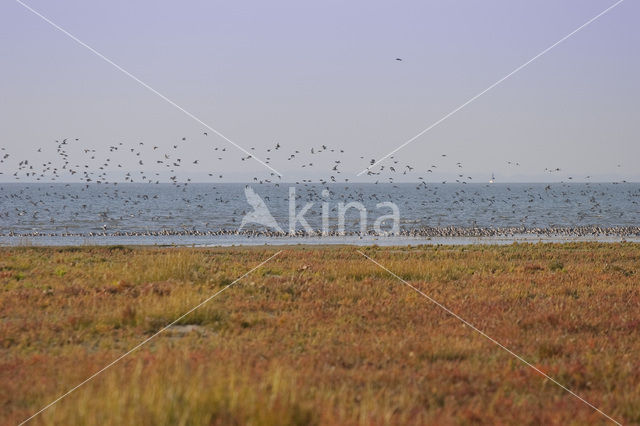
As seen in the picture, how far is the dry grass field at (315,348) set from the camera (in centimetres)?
725

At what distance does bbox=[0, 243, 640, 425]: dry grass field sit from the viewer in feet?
23.8

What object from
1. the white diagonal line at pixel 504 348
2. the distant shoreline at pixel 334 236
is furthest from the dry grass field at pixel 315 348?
the distant shoreline at pixel 334 236

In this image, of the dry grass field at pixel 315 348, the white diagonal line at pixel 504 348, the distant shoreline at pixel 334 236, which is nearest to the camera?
the dry grass field at pixel 315 348

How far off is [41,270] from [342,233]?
4101cm

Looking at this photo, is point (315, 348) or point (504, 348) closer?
point (315, 348)

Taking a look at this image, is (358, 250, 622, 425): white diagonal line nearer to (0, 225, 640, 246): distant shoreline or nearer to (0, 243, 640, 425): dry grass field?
(0, 243, 640, 425): dry grass field

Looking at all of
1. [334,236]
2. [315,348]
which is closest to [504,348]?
[315,348]

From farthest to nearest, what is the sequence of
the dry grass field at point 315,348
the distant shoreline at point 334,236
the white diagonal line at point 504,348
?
the distant shoreline at point 334,236 → the white diagonal line at point 504,348 → the dry grass field at point 315,348

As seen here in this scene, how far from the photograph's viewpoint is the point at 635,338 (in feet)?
39.5

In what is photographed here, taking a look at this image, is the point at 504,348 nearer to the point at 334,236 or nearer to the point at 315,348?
the point at 315,348

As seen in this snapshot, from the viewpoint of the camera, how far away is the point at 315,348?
10.8 m

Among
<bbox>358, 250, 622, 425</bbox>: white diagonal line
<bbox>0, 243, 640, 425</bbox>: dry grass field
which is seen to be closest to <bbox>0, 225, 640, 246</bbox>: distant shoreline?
<bbox>0, 243, 640, 425</bbox>: dry grass field

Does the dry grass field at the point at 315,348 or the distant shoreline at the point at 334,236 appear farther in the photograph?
the distant shoreline at the point at 334,236

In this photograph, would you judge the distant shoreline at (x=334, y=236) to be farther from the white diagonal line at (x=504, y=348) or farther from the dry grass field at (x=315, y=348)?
the white diagonal line at (x=504, y=348)
